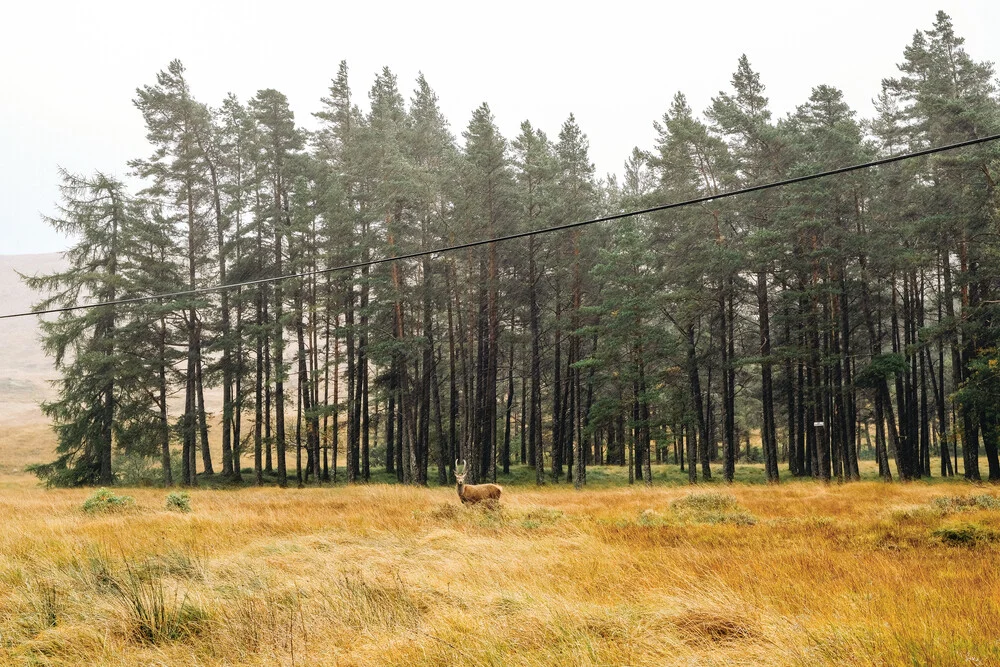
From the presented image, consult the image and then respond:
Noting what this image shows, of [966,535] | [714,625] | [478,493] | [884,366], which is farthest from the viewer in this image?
[884,366]

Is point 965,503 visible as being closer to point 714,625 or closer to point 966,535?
point 966,535

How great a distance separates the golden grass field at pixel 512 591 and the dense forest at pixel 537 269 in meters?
13.1

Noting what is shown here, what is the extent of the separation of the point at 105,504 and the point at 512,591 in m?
12.8

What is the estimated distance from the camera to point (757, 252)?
71.2ft

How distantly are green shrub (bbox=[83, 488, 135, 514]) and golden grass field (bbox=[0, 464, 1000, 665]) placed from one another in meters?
2.40

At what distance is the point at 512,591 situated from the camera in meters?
5.45

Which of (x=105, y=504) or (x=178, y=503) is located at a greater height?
(x=105, y=504)

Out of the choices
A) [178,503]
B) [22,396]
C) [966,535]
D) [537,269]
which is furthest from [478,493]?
[22,396]

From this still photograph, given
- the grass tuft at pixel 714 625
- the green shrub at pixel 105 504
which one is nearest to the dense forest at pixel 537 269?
the green shrub at pixel 105 504

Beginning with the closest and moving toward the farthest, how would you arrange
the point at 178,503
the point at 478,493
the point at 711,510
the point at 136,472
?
the point at 711,510
the point at 478,493
the point at 178,503
the point at 136,472

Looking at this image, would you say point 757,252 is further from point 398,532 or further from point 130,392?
point 130,392

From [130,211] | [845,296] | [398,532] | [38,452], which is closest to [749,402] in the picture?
[845,296]

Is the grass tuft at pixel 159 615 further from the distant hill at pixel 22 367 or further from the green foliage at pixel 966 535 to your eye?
the distant hill at pixel 22 367

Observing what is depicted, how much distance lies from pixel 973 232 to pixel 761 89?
9.89 meters
